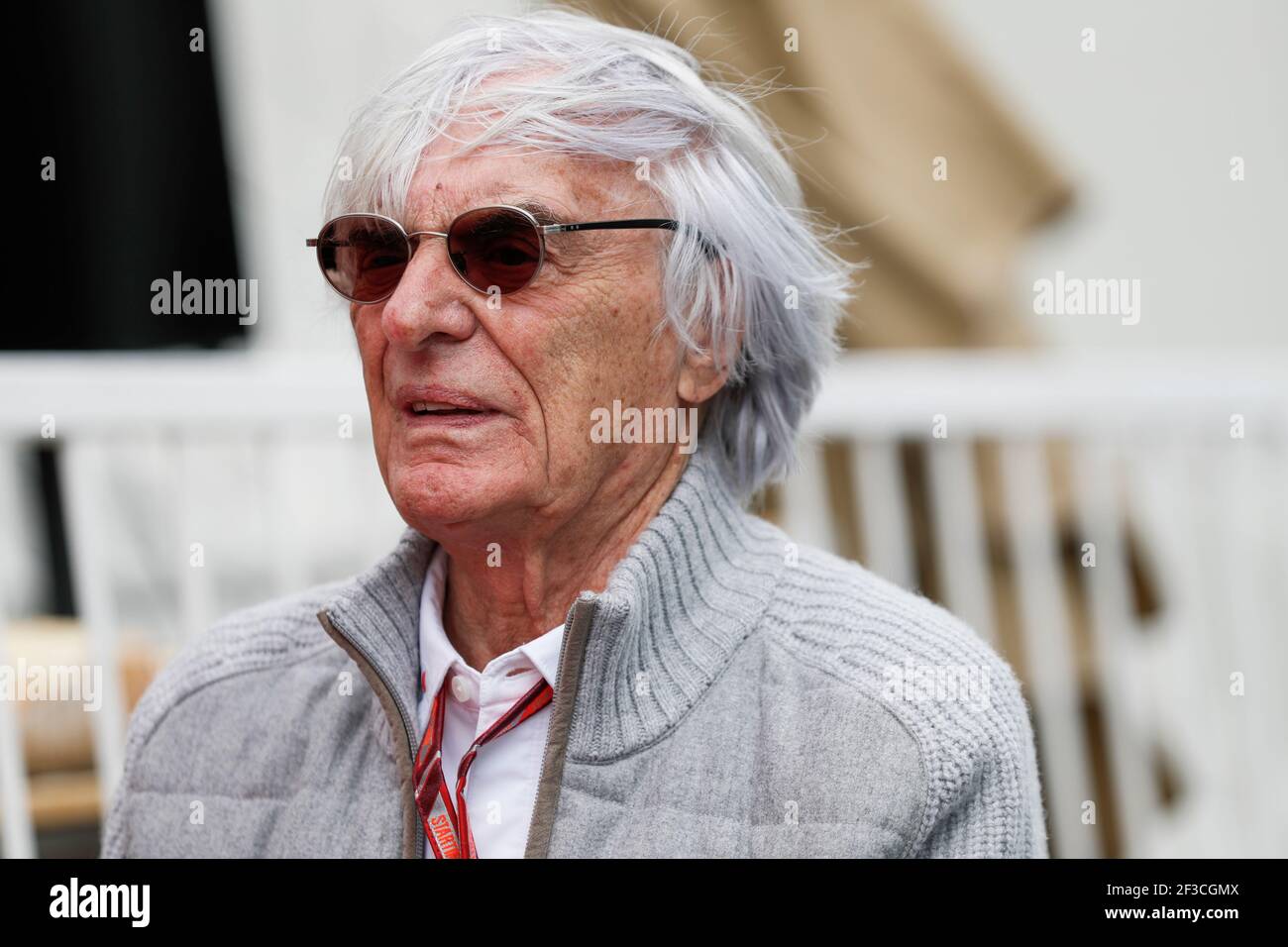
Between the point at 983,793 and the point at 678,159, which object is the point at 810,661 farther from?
the point at 678,159

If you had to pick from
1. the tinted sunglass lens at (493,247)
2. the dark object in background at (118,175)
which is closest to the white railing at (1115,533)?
the dark object in background at (118,175)

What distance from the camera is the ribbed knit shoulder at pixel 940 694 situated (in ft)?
6.92

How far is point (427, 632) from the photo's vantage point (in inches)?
93.0

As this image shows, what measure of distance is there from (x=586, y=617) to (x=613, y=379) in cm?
39

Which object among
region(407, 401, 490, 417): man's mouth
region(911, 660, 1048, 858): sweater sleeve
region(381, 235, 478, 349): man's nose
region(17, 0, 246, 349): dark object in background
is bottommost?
region(911, 660, 1048, 858): sweater sleeve

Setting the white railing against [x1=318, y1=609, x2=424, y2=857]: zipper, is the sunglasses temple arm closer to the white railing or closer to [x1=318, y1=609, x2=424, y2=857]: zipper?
[x1=318, y1=609, x2=424, y2=857]: zipper

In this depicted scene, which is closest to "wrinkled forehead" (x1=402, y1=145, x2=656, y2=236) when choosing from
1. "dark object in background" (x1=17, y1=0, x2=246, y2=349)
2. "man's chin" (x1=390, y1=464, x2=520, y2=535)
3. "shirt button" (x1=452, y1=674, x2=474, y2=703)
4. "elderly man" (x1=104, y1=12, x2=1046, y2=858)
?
"elderly man" (x1=104, y1=12, x2=1046, y2=858)

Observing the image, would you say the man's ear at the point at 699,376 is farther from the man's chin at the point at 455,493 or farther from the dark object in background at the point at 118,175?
the dark object in background at the point at 118,175

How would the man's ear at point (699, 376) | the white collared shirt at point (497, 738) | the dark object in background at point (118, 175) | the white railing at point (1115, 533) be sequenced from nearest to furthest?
the white collared shirt at point (497, 738) → the man's ear at point (699, 376) → the white railing at point (1115, 533) → the dark object in background at point (118, 175)

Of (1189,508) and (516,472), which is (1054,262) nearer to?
(1189,508)

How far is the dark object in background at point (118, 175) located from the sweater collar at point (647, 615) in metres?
3.71

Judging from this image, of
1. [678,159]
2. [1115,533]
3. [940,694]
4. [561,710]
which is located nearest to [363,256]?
[678,159]

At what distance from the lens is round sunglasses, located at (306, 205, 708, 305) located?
2.18m

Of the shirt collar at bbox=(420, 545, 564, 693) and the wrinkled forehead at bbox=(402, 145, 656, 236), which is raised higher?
the wrinkled forehead at bbox=(402, 145, 656, 236)
